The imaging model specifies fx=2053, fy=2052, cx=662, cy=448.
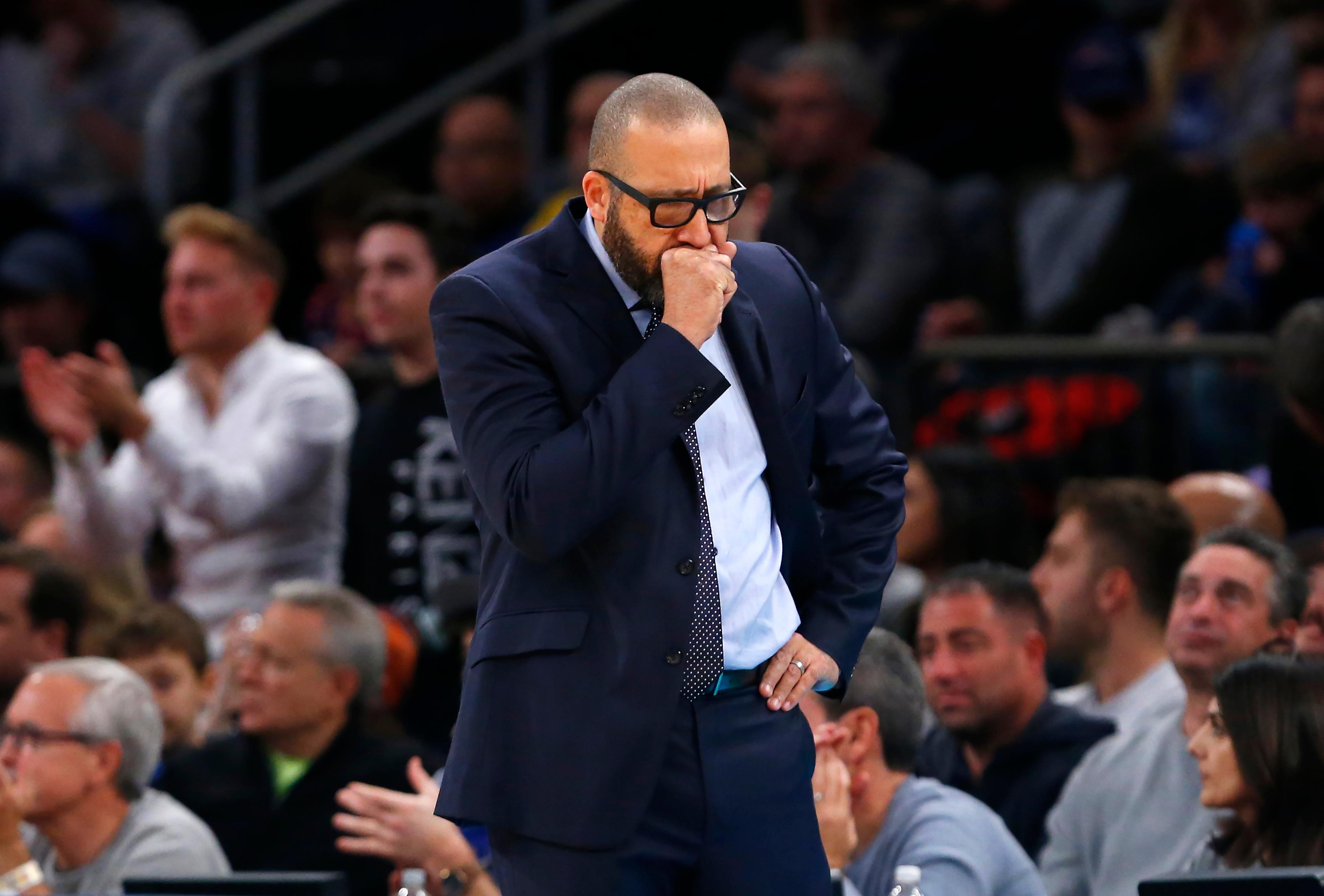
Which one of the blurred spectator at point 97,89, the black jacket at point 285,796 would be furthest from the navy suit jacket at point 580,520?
the blurred spectator at point 97,89

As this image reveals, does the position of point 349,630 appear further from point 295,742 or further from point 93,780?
point 93,780

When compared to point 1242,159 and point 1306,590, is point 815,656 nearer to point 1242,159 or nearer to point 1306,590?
point 1306,590

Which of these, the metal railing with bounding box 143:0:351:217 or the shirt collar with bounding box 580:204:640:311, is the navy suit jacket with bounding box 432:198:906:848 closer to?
the shirt collar with bounding box 580:204:640:311

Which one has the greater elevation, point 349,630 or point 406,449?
point 406,449

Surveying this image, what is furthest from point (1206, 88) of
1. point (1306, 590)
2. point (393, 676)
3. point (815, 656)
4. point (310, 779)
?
point (815, 656)

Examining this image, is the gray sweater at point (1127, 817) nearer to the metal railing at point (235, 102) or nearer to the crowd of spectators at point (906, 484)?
the crowd of spectators at point (906, 484)

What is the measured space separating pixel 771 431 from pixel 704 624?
297 millimetres

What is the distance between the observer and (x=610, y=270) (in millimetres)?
2771

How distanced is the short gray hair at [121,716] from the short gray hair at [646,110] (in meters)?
2.51

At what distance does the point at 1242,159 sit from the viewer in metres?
6.52

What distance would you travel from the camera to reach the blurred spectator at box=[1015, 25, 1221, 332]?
22.6ft

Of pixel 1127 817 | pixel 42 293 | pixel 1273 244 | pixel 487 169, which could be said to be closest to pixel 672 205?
pixel 1127 817

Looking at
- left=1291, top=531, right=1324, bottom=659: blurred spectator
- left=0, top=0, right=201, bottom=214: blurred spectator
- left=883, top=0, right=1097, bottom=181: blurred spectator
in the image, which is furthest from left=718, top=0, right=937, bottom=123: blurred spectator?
left=1291, top=531, right=1324, bottom=659: blurred spectator

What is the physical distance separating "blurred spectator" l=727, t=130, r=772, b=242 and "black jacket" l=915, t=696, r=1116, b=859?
1.39 metres
